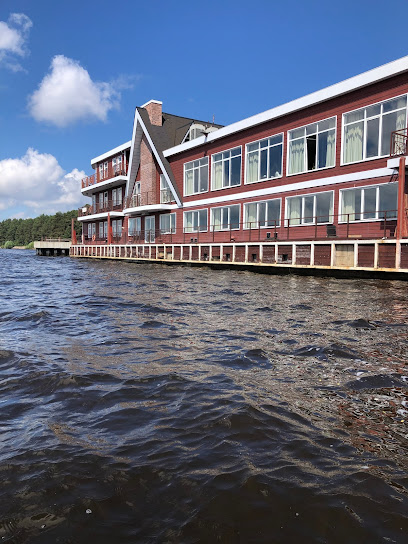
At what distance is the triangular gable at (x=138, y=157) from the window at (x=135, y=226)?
8.35ft

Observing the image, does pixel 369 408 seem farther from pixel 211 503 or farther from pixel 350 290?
pixel 350 290

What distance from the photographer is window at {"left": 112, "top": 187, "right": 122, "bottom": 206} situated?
43469mm

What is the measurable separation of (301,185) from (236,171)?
5985 mm

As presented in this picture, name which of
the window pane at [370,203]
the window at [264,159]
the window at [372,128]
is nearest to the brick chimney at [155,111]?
the window at [264,159]

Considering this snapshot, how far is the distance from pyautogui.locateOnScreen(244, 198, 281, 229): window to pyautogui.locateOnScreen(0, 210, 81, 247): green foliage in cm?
6609

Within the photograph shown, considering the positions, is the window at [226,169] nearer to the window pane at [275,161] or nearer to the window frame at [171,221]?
the window pane at [275,161]

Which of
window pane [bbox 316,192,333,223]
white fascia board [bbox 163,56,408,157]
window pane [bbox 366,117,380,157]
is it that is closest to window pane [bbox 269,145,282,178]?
Answer: white fascia board [bbox 163,56,408,157]

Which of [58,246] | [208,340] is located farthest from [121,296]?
[58,246]

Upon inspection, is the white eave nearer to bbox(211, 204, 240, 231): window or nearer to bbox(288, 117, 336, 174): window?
bbox(211, 204, 240, 231): window

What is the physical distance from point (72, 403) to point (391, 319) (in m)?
6.64

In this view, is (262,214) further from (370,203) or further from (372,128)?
(372,128)

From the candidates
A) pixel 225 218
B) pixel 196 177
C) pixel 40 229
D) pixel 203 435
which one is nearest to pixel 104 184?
pixel 196 177

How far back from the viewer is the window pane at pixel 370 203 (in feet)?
61.1

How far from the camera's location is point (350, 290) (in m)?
13.2
